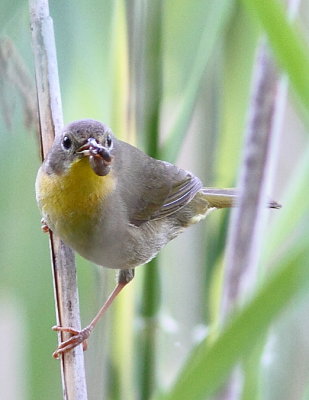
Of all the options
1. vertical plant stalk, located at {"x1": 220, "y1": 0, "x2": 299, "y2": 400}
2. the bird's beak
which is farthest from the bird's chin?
vertical plant stalk, located at {"x1": 220, "y1": 0, "x2": 299, "y2": 400}

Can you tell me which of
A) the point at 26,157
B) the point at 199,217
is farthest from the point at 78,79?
the point at 199,217

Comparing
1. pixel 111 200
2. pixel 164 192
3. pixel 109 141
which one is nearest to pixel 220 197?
pixel 164 192

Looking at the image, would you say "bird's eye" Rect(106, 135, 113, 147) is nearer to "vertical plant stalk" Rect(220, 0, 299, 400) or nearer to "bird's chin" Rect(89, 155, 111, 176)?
"bird's chin" Rect(89, 155, 111, 176)

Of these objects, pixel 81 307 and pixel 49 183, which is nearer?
pixel 81 307

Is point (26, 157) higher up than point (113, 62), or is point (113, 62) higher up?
point (113, 62)

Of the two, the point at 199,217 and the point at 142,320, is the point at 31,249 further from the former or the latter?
the point at 199,217

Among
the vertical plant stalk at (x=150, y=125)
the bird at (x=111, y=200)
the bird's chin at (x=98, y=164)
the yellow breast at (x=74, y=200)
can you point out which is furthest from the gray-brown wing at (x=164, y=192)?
the vertical plant stalk at (x=150, y=125)

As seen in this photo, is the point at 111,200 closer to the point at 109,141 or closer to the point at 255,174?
the point at 109,141

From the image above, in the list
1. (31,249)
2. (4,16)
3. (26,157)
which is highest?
(4,16)

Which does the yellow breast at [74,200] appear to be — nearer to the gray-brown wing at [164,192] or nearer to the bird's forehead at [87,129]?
the bird's forehead at [87,129]
